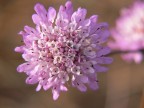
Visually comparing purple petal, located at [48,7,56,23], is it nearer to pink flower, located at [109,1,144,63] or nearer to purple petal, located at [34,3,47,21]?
purple petal, located at [34,3,47,21]

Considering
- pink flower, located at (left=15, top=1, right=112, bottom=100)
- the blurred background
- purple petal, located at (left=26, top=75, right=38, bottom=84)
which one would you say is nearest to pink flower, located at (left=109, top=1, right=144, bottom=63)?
the blurred background

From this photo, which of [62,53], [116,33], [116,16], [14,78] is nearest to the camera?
[62,53]

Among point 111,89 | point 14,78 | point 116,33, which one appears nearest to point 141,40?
point 116,33

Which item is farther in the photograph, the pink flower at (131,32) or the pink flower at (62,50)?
the pink flower at (131,32)

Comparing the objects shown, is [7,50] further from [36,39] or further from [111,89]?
[36,39]

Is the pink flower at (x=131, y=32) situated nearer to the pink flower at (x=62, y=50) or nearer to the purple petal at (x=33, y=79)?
the pink flower at (x=62, y=50)

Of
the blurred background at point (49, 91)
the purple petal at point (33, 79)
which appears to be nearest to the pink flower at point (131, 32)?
the blurred background at point (49, 91)
